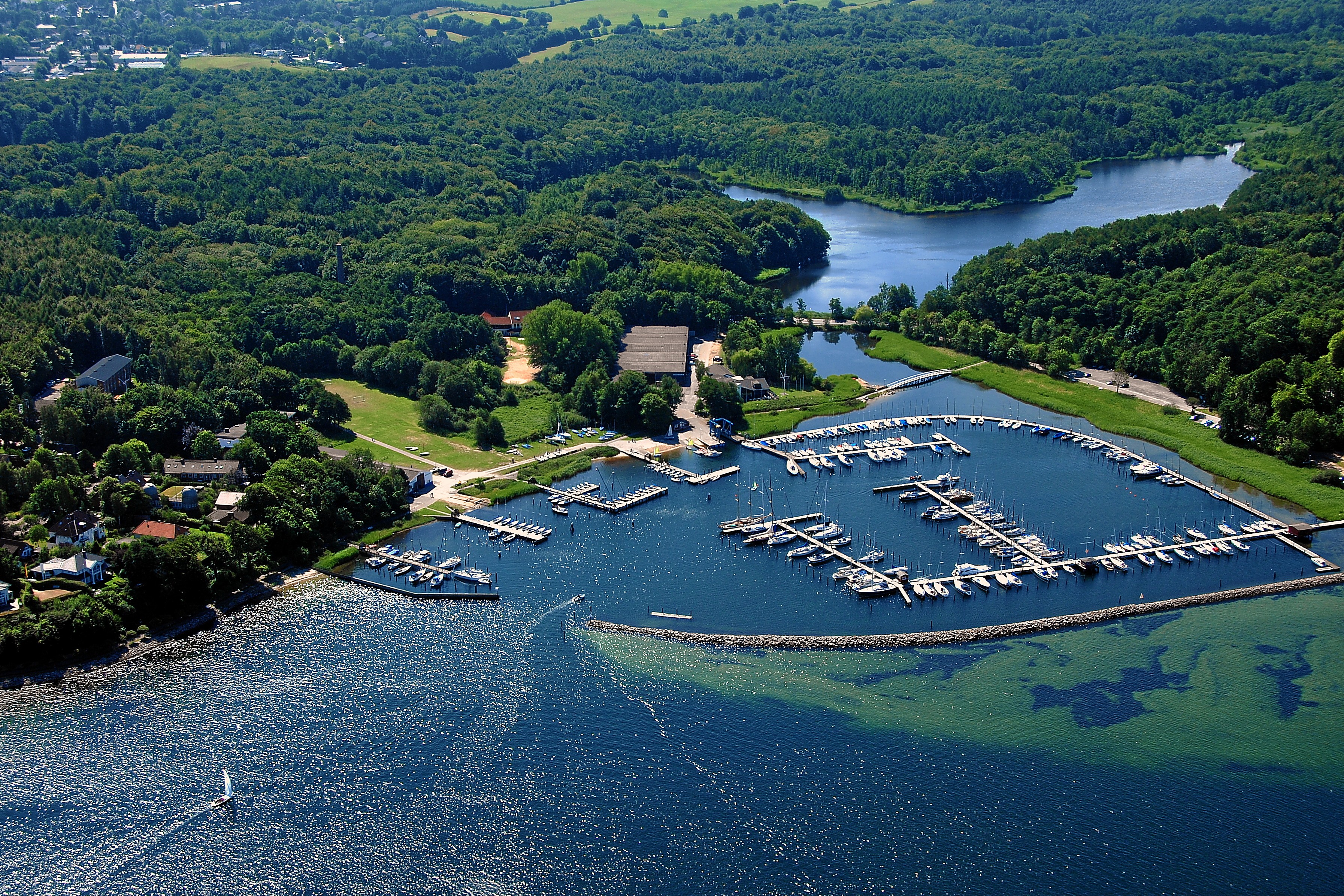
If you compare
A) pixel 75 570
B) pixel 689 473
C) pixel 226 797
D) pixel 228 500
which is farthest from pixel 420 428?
pixel 226 797

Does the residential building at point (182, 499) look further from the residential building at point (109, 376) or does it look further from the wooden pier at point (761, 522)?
the wooden pier at point (761, 522)

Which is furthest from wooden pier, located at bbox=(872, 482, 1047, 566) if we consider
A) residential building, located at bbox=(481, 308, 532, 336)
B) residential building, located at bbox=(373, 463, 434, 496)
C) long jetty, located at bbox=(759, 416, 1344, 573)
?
residential building, located at bbox=(481, 308, 532, 336)

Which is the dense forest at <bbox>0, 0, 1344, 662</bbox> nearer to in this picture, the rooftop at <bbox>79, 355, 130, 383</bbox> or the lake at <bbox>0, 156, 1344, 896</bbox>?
the rooftop at <bbox>79, 355, 130, 383</bbox>

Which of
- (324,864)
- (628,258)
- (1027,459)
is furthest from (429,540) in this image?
(628,258)

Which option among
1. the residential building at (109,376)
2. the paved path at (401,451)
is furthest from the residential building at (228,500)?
the residential building at (109,376)

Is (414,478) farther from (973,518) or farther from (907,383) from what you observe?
(907,383)
